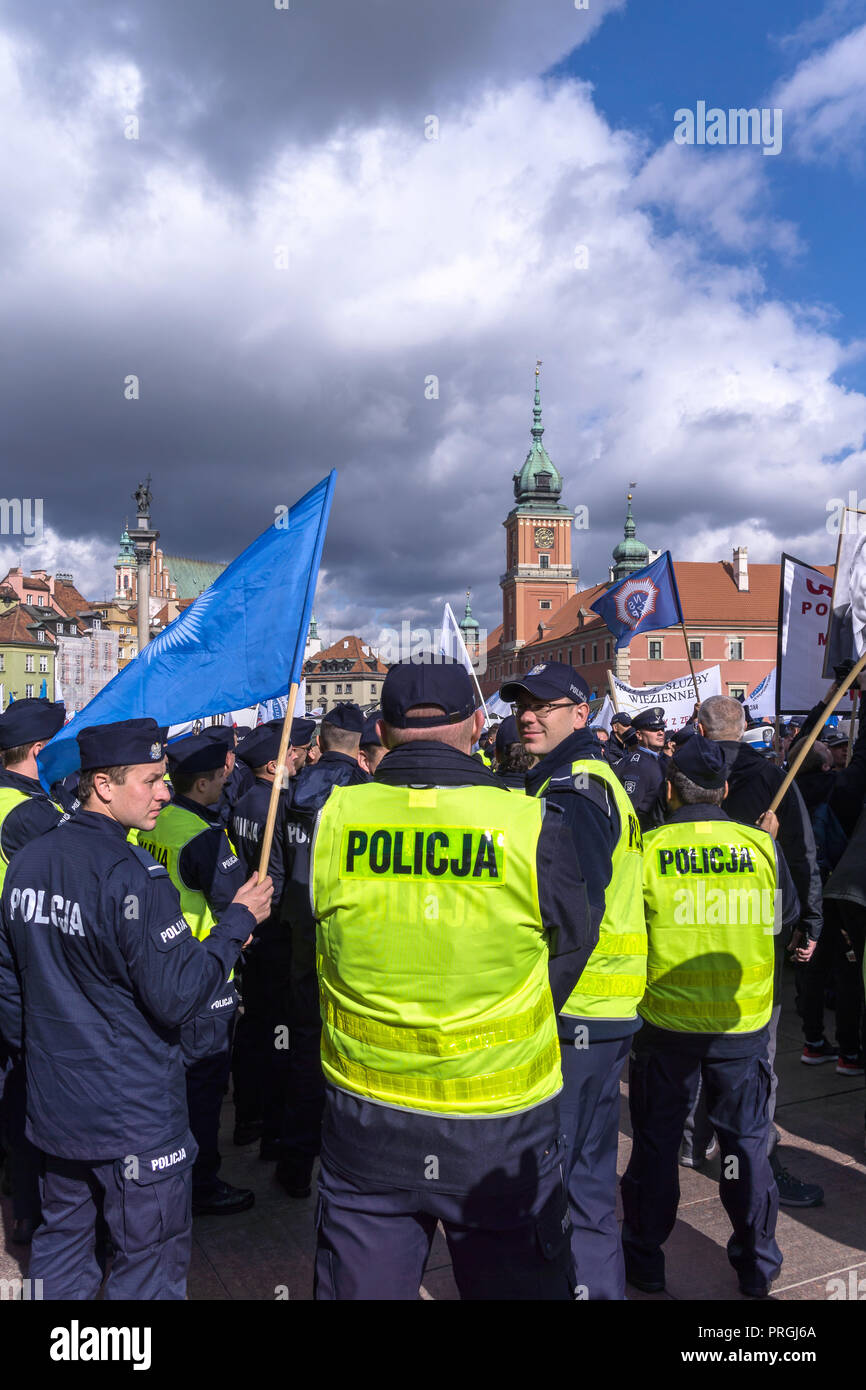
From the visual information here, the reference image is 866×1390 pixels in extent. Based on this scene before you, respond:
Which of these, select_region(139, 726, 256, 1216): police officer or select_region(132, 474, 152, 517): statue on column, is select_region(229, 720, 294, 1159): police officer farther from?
select_region(132, 474, 152, 517): statue on column

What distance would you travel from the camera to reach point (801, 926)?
4465 millimetres

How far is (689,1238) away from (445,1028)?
2.43m

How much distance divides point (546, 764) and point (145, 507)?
21.9 meters

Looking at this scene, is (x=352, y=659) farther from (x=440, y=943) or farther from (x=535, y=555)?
(x=440, y=943)

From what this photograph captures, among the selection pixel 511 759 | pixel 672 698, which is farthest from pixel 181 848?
pixel 672 698

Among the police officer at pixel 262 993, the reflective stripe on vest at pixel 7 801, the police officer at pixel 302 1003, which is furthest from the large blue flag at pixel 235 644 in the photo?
the police officer at pixel 262 993

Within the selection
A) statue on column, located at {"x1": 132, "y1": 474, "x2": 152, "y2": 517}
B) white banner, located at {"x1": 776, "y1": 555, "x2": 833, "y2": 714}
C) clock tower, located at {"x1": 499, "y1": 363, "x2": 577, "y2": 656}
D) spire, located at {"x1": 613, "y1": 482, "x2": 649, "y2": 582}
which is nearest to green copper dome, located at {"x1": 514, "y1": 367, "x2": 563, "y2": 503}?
clock tower, located at {"x1": 499, "y1": 363, "x2": 577, "y2": 656}

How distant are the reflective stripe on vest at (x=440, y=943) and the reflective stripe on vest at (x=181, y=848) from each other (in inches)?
67.1

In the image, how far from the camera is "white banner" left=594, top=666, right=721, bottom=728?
14.7 metres

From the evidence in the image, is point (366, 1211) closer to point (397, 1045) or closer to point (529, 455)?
point (397, 1045)

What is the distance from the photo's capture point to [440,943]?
7.11 ft

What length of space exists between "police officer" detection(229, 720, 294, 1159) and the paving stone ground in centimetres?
23

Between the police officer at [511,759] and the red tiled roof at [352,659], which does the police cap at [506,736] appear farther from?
the red tiled roof at [352,659]
